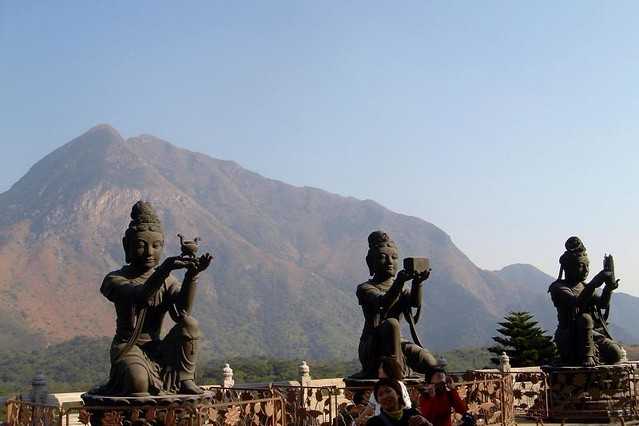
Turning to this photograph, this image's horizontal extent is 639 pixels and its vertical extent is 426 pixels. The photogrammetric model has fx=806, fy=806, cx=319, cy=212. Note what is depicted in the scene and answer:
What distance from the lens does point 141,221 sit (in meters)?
9.18

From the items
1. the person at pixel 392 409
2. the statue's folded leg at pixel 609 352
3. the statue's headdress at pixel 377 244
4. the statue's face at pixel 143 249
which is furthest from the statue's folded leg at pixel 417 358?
the person at pixel 392 409

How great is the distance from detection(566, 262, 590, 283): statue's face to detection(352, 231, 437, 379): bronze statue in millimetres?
3371

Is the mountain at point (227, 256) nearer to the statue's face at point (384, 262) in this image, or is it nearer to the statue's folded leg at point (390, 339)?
the statue's face at point (384, 262)

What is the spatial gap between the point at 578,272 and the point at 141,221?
24.0 feet

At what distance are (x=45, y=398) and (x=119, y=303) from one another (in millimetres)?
4056

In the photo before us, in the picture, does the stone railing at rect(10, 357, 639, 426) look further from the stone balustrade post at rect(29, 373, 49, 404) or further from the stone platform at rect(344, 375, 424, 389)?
the stone platform at rect(344, 375, 424, 389)

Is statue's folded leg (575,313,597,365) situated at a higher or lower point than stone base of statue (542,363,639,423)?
higher

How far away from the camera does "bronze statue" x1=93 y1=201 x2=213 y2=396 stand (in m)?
8.43

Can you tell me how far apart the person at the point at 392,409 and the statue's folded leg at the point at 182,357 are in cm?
456

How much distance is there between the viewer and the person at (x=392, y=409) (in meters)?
4.35

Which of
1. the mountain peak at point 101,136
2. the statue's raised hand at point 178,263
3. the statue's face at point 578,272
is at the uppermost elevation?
the mountain peak at point 101,136

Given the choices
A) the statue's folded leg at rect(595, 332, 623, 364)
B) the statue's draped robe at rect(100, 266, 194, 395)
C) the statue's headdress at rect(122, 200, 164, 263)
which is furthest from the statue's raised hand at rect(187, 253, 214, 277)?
the statue's folded leg at rect(595, 332, 623, 364)

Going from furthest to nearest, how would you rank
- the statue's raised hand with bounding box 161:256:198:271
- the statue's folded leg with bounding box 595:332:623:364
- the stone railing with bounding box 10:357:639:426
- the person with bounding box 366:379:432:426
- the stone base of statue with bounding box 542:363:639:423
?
the statue's folded leg with bounding box 595:332:623:364
the stone base of statue with bounding box 542:363:639:423
the statue's raised hand with bounding box 161:256:198:271
the stone railing with bounding box 10:357:639:426
the person with bounding box 366:379:432:426

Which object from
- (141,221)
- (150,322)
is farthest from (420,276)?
(141,221)
